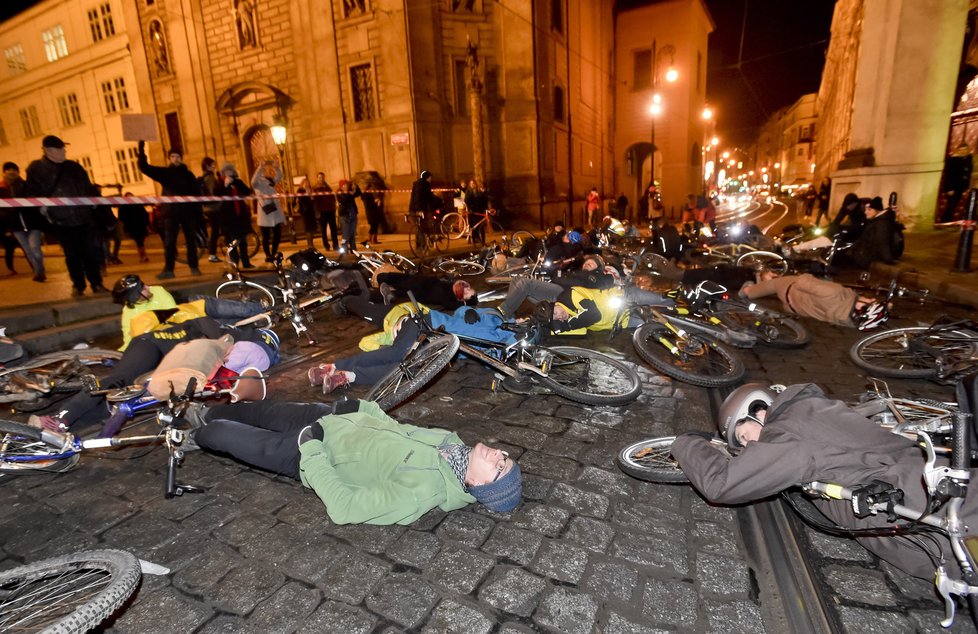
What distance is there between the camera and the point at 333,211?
46.7ft

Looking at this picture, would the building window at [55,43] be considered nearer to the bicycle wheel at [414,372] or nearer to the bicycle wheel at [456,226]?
the bicycle wheel at [456,226]

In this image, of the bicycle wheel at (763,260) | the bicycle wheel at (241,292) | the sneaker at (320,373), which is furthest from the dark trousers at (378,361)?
the bicycle wheel at (763,260)

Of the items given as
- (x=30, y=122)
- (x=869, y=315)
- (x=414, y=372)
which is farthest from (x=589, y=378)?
(x=30, y=122)

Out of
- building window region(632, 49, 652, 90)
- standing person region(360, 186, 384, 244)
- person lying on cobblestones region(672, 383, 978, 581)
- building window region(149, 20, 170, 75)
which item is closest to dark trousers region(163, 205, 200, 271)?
standing person region(360, 186, 384, 244)

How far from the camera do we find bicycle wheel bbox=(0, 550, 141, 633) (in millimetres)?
1774

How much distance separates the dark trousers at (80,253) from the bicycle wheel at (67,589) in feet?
23.9

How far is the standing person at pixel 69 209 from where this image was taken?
7.09m

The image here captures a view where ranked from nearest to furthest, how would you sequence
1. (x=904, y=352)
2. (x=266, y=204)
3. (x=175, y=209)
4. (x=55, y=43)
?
(x=904, y=352), (x=175, y=209), (x=266, y=204), (x=55, y=43)

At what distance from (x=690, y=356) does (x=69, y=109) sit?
4328 centimetres

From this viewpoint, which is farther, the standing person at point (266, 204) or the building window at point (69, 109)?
the building window at point (69, 109)

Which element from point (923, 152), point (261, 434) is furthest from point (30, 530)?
point (923, 152)

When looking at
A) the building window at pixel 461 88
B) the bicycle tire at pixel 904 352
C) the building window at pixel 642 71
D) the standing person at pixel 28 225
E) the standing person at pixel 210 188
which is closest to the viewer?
the bicycle tire at pixel 904 352

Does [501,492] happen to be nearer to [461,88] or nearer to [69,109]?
[461,88]

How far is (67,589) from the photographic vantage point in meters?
2.06
